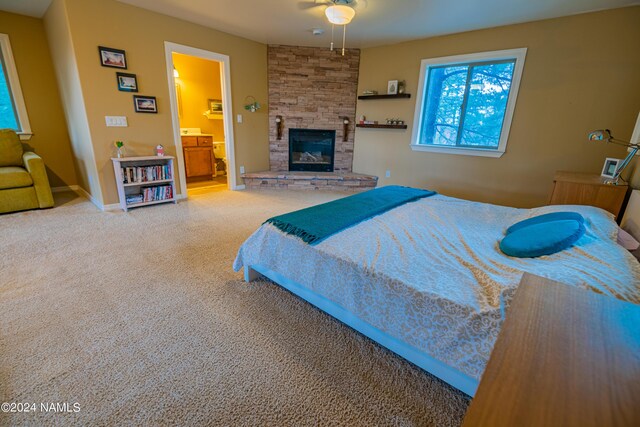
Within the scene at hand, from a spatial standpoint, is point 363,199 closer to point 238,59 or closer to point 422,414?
point 422,414

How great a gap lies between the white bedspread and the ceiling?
249 cm

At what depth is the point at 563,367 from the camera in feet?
1.72

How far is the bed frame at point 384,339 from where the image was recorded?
4.18 ft

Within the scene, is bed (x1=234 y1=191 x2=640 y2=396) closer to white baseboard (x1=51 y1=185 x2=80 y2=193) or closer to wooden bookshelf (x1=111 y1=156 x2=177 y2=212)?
wooden bookshelf (x1=111 y1=156 x2=177 y2=212)

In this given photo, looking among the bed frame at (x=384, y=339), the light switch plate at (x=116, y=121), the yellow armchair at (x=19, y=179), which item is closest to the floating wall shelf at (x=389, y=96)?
the light switch plate at (x=116, y=121)

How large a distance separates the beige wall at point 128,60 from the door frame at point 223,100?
61 mm

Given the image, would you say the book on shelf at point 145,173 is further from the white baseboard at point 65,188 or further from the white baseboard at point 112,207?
the white baseboard at point 65,188

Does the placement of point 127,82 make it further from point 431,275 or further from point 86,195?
point 431,275

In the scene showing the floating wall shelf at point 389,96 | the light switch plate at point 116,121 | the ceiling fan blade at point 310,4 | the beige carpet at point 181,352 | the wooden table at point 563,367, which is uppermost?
the ceiling fan blade at point 310,4

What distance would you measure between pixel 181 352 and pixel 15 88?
16.3 ft

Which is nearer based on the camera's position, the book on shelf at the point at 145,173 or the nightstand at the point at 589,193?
the nightstand at the point at 589,193

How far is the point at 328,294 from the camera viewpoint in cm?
163

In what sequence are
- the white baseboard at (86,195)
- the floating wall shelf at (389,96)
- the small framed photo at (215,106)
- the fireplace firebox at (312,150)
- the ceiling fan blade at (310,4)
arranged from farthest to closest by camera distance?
the small framed photo at (215,106)
the fireplace firebox at (312,150)
the floating wall shelf at (389,96)
the white baseboard at (86,195)
the ceiling fan blade at (310,4)

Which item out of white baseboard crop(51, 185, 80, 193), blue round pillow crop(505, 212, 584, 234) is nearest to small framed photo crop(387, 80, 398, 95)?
blue round pillow crop(505, 212, 584, 234)
